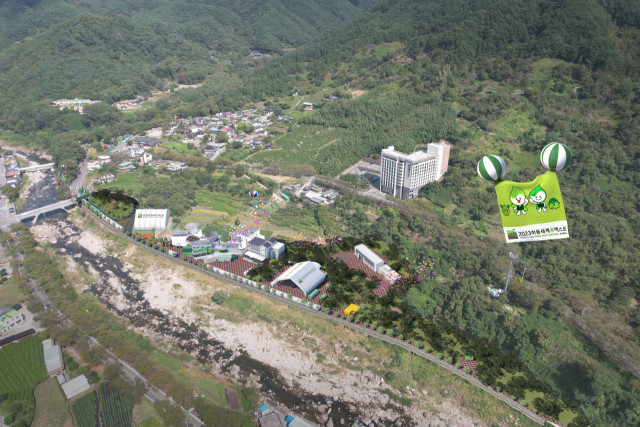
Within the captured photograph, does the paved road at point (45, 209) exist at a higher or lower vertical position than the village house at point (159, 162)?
higher

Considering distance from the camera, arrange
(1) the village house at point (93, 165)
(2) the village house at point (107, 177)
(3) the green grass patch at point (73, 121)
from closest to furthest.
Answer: (2) the village house at point (107, 177) → (1) the village house at point (93, 165) → (3) the green grass patch at point (73, 121)

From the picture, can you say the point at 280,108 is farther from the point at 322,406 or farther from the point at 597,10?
the point at 322,406

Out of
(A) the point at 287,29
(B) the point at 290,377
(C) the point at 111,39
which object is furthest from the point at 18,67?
(B) the point at 290,377

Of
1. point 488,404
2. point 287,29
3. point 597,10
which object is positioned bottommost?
point 287,29

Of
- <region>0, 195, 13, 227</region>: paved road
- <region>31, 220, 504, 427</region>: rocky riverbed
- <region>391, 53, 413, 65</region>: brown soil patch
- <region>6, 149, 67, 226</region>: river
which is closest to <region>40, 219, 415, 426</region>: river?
<region>31, 220, 504, 427</region>: rocky riverbed

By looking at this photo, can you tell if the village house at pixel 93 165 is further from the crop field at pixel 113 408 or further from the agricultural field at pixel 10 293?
the crop field at pixel 113 408

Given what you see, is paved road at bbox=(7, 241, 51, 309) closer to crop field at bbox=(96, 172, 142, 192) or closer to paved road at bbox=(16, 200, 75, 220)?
paved road at bbox=(16, 200, 75, 220)

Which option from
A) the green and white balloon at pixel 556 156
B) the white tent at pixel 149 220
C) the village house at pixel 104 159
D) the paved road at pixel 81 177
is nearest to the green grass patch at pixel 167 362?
the white tent at pixel 149 220
